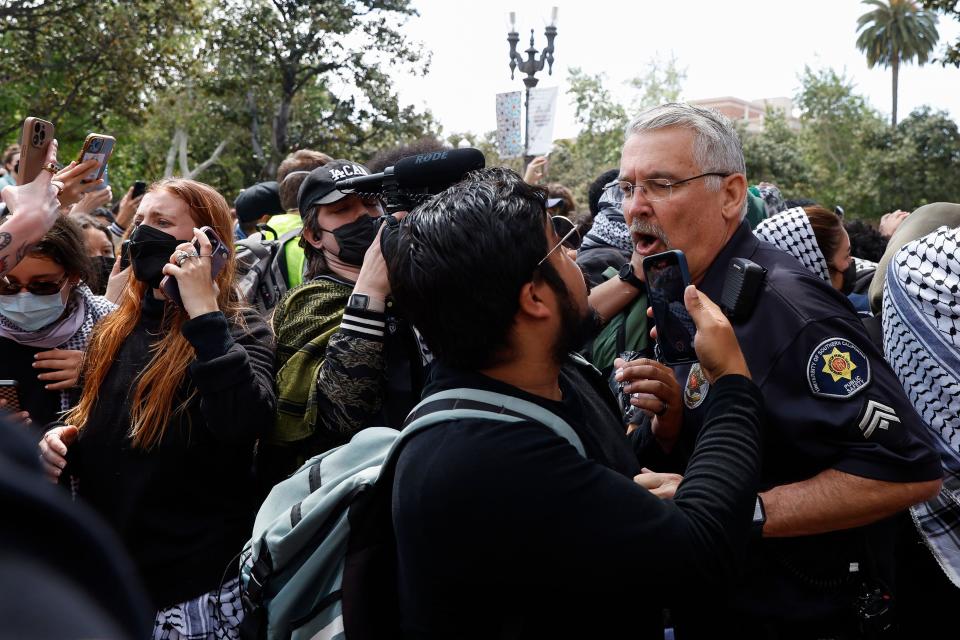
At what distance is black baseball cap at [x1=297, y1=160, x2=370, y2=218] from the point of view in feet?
9.86

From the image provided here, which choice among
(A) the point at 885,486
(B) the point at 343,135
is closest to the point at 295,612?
(A) the point at 885,486

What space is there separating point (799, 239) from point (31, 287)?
2.93 meters

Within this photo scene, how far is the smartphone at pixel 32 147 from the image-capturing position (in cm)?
273

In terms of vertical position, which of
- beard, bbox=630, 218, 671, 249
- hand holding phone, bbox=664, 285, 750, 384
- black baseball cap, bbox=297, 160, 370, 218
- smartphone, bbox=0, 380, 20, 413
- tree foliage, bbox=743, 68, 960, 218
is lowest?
tree foliage, bbox=743, 68, 960, 218

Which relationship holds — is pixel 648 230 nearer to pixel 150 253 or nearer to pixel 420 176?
pixel 420 176

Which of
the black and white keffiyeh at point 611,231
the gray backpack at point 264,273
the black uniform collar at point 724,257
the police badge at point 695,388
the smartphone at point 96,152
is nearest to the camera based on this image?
the police badge at point 695,388

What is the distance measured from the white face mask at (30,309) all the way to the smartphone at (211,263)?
680 millimetres

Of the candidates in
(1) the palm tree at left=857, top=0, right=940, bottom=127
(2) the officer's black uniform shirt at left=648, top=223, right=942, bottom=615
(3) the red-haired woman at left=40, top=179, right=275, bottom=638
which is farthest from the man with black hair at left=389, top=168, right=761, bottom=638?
(1) the palm tree at left=857, top=0, right=940, bottom=127

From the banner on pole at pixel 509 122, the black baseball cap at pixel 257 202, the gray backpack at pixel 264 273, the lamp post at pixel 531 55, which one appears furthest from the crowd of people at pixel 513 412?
the lamp post at pixel 531 55

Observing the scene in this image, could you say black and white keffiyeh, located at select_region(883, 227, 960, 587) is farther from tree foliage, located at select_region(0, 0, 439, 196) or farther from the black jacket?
tree foliage, located at select_region(0, 0, 439, 196)

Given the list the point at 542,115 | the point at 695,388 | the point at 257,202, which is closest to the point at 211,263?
the point at 695,388

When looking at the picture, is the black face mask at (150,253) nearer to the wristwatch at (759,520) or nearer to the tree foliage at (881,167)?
the wristwatch at (759,520)

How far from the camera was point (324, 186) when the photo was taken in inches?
119

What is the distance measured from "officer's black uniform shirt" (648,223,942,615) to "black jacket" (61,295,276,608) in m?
1.39
